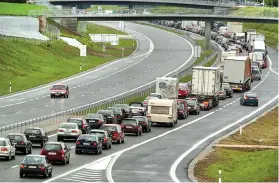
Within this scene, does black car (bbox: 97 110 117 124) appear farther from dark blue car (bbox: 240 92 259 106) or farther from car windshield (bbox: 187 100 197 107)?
dark blue car (bbox: 240 92 259 106)

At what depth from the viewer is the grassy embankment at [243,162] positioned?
53.1 m

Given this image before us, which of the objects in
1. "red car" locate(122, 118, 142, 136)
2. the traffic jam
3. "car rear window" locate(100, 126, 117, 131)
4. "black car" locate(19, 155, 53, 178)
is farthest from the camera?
"red car" locate(122, 118, 142, 136)

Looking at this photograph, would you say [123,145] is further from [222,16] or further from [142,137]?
[222,16]

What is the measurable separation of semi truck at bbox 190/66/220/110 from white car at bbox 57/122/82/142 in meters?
32.3

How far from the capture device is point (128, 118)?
2921 inches

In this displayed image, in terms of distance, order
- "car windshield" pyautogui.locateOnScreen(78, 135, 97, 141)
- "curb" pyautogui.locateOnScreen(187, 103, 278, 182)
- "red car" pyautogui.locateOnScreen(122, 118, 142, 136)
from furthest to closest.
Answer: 1. "red car" pyautogui.locateOnScreen(122, 118, 142, 136)
2. "car windshield" pyautogui.locateOnScreen(78, 135, 97, 141)
3. "curb" pyautogui.locateOnScreen(187, 103, 278, 182)

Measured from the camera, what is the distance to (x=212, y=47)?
179750 mm

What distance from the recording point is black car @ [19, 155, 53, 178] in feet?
158

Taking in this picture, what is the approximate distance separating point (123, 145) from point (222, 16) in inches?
4506

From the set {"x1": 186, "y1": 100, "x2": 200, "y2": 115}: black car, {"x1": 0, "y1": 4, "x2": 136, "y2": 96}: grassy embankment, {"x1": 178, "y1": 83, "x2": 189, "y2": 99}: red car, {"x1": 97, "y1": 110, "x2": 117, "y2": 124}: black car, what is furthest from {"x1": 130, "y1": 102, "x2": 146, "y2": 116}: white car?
{"x1": 0, "y1": 4, "x2": 136, "y2": 96}: grassy embankment

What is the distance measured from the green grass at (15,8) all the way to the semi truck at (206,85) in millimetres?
61552

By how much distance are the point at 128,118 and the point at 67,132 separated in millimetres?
10211

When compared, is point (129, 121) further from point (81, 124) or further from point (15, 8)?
point (15, 8)

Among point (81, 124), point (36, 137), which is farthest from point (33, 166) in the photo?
point (81, 124)
